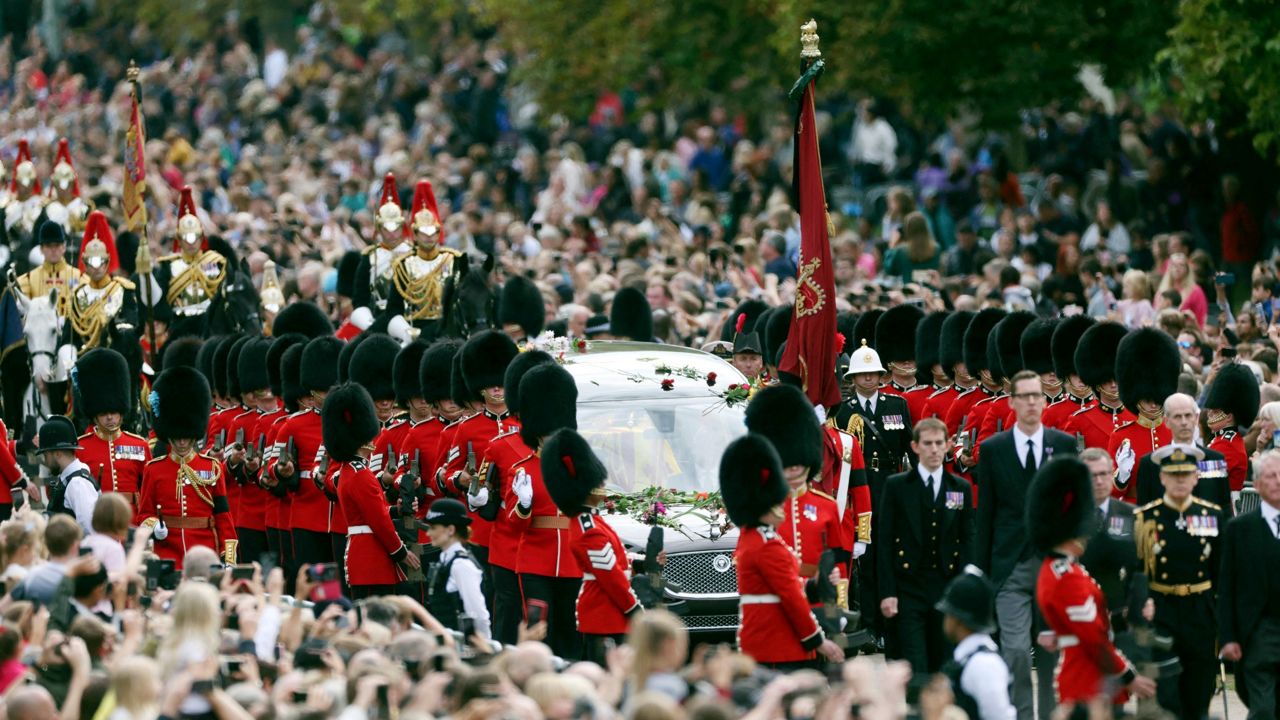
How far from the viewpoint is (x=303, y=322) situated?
62.0 feet

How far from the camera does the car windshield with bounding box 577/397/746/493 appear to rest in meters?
14.5

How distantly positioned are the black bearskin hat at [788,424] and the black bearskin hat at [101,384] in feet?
14.9

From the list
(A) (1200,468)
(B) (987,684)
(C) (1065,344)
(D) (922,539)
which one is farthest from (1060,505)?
(C) (1065,344)

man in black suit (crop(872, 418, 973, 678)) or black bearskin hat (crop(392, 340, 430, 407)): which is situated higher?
black bearskin hat (crop(392, 340, 430, 407))

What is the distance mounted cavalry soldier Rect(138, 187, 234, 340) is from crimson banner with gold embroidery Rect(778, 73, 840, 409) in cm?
722

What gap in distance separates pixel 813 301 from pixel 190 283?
760 cm

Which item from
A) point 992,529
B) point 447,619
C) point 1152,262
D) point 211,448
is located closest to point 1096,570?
point 992,529

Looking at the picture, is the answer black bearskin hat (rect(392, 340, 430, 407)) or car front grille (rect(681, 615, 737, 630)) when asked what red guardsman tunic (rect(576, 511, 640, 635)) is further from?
black bearskin hat (rect(392, 340, 430, 407))

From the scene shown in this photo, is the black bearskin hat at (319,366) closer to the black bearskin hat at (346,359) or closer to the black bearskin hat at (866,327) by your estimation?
the black bearskin hat at (346,359)

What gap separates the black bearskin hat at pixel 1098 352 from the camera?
580 inches

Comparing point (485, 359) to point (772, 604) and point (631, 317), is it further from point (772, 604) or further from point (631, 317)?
point (631, 317)

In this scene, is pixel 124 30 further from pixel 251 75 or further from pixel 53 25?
pixel 251 75

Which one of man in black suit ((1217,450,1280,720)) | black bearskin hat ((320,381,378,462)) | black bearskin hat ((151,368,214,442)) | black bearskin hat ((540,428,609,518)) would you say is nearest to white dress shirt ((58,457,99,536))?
black bearskin hat ((151,368,214,442))

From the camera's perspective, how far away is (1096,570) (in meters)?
11.5
